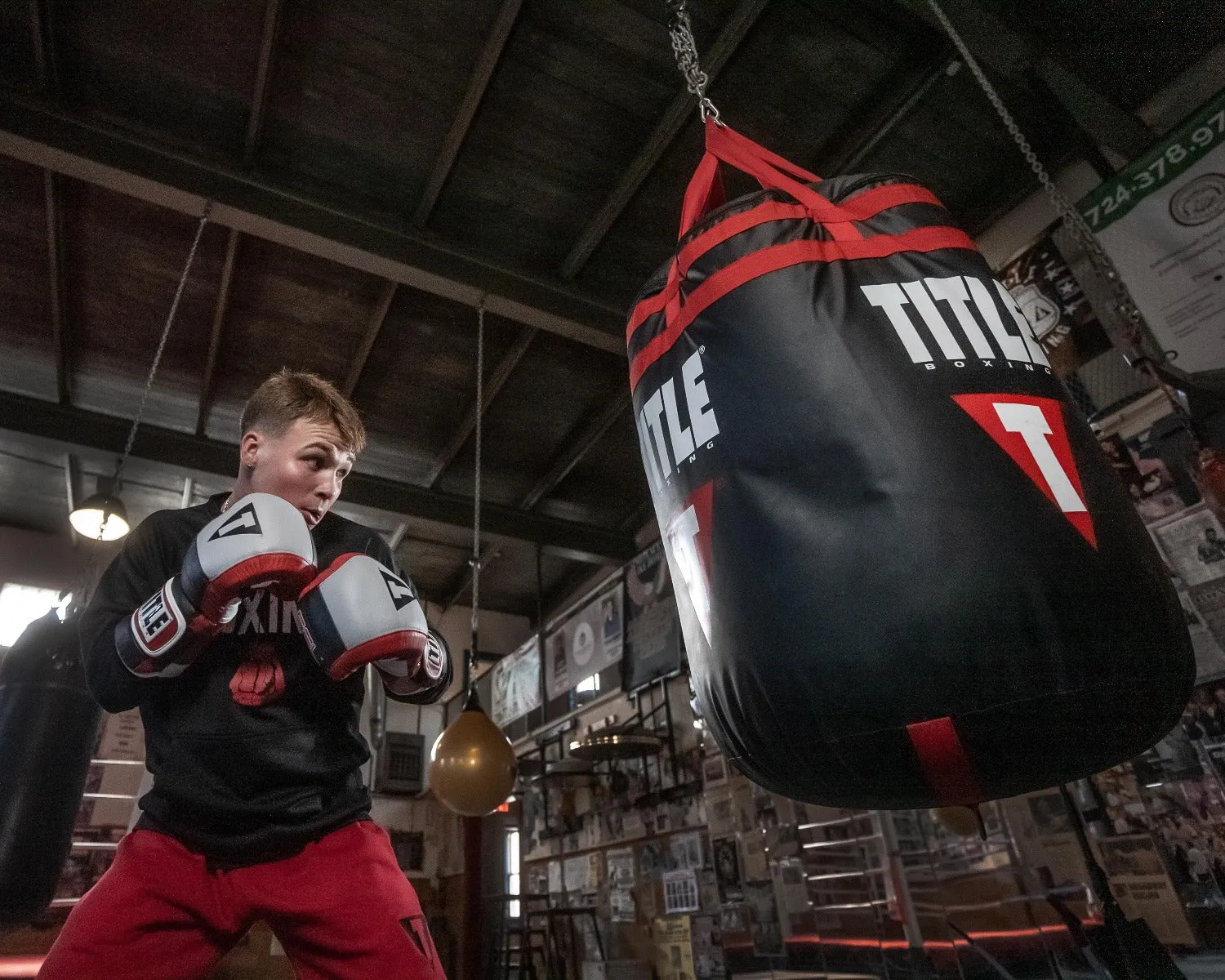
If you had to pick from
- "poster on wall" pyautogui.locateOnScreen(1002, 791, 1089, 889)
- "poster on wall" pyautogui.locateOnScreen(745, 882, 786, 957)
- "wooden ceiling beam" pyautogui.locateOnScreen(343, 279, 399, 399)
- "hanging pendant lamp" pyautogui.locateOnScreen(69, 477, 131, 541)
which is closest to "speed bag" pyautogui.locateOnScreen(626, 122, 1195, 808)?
"poster on wall" pyautogui.locateOnScreen(1002, 791, 1089, 889)

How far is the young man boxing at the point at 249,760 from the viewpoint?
40.0 inches

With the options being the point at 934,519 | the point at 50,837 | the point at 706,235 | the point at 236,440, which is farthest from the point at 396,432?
the point at 934,519

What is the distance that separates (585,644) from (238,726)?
4.96m

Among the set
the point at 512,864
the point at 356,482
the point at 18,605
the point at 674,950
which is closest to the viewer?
the point at 674,950

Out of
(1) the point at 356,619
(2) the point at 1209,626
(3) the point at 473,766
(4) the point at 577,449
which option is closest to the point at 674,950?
(3) the point at 473,766

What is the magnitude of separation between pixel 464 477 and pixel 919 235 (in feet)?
16.6

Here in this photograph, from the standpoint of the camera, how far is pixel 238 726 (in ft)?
3.63

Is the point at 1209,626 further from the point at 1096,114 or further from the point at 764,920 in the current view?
the point at 764,920

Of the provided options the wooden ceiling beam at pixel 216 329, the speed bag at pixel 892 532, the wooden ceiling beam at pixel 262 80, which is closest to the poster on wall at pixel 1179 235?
the speed bag at pixel 892 532

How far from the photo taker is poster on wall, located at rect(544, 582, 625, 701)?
5.58 metres

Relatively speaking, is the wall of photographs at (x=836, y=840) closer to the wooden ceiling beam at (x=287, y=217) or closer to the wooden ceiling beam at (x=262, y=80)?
the wooden ceiling beam at (x=287, y=217)

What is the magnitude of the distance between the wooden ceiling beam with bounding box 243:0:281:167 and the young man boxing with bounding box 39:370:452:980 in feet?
8.46

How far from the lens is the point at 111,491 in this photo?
384 cm

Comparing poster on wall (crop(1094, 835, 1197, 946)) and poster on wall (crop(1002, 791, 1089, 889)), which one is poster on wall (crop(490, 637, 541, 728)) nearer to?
poster on wall (crop(1002, 791, 1089, 889))
